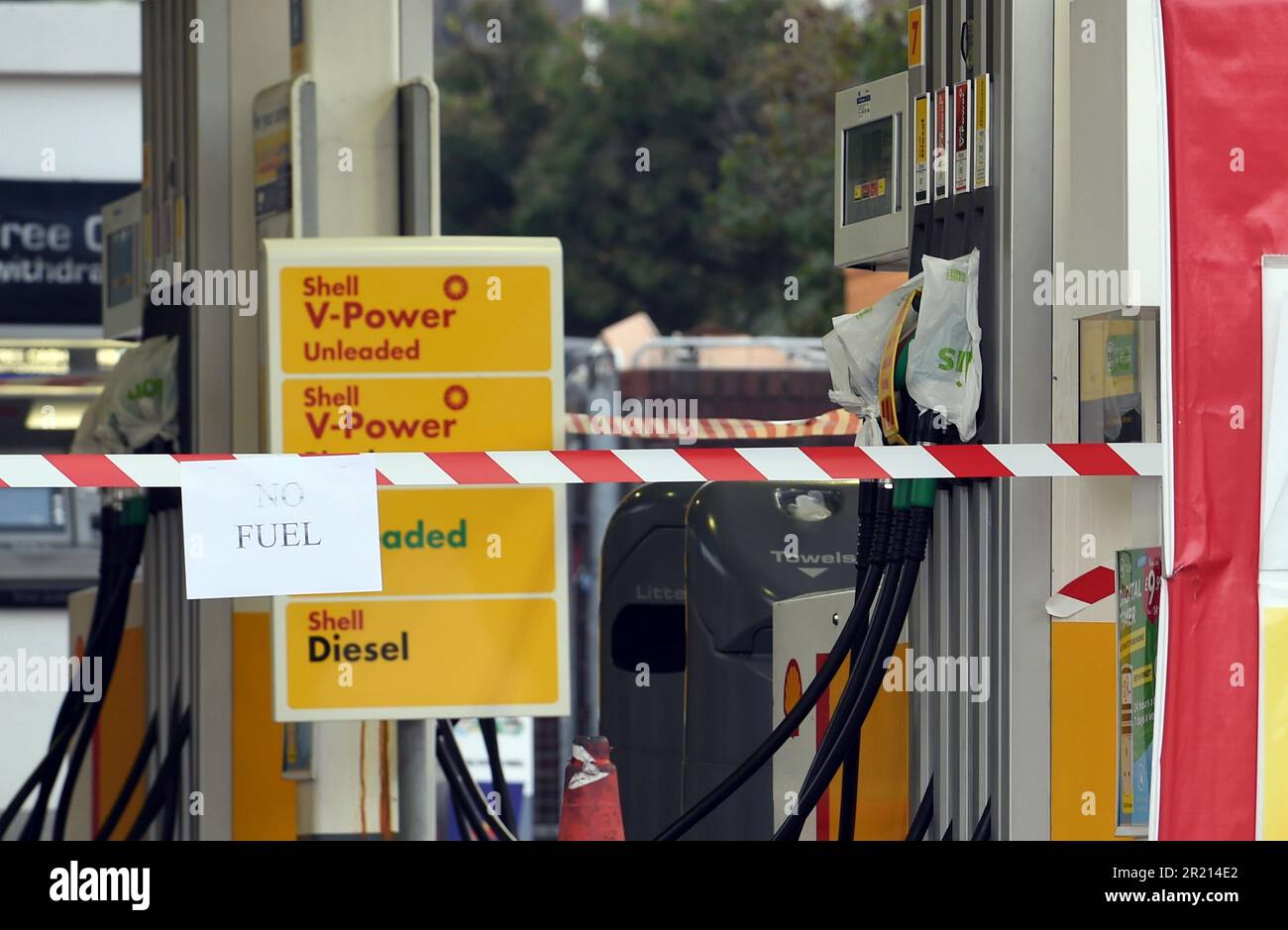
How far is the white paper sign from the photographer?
12.5 ft

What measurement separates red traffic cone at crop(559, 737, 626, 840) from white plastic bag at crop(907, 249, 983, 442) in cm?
123

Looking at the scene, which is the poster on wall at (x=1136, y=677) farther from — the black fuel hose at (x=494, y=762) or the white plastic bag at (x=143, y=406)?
the white plastic bag at (x=143, y=406)

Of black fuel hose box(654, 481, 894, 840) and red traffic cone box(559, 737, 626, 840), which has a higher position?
black fuel hose box(654, 481, 894, 840)

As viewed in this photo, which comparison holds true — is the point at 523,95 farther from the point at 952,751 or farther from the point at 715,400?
the point at 952,751

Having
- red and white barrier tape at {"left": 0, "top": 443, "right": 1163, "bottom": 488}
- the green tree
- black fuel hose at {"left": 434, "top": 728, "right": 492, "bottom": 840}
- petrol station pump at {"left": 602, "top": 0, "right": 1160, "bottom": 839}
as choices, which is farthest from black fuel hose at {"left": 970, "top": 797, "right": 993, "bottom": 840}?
the green tree

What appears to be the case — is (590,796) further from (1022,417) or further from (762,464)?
(1022,417)

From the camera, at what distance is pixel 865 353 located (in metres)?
4.32

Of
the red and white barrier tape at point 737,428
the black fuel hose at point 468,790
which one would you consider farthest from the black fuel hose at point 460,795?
the red and white barrier tape at point 737,428

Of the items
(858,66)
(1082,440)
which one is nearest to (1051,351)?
(1082,440)

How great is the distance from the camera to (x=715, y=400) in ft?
44.4

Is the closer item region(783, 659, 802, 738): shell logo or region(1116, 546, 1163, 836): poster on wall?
region(1116, 546, 1163, 836): poster on wall

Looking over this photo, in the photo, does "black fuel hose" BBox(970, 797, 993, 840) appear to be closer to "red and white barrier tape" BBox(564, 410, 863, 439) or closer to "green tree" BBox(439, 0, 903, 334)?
"red and white barrier tape" BBox(564, 410, 863, 439)

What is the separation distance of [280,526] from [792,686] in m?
1.78
